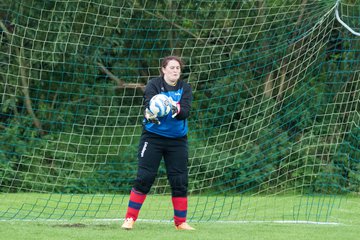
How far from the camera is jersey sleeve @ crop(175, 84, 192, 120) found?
265 inches

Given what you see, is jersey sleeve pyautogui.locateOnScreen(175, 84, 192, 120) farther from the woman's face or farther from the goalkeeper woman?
the woman's face

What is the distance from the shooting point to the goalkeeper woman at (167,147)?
6.77m

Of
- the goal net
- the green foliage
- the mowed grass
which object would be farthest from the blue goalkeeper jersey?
the green foliage

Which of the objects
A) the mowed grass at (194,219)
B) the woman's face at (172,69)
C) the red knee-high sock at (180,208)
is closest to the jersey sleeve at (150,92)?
the woman's face at (172,69)

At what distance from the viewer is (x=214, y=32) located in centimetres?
1117

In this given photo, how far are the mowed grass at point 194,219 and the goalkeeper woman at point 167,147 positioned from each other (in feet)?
0.87

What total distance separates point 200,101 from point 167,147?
4.72m

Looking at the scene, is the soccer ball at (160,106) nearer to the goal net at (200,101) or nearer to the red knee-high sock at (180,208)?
the red knee-high sock at (180,208)

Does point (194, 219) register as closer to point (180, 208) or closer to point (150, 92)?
point (180, 208)

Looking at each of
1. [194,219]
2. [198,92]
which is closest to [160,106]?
[194,219]

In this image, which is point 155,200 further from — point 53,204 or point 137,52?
point 137,52

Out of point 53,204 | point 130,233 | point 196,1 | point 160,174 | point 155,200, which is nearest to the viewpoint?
point 130,233

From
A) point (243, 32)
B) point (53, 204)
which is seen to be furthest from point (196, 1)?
point (53, 204)

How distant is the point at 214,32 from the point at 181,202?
4.75 meters
